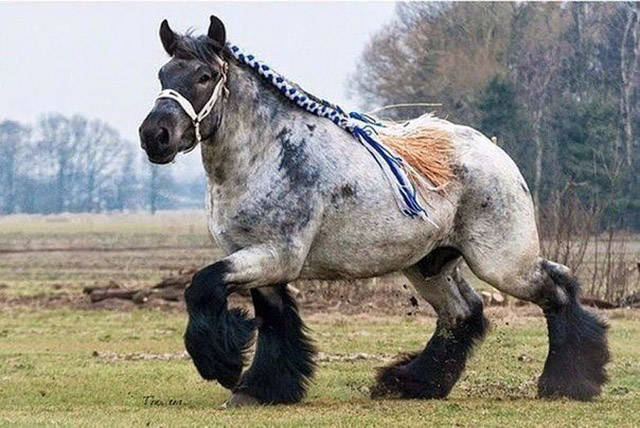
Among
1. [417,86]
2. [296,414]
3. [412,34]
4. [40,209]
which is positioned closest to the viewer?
[296,414]

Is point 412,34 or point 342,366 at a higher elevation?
point 412,34

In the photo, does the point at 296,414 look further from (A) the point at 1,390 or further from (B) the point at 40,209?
(B) the point at 40,209

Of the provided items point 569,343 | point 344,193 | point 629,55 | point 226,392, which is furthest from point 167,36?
point 629,55

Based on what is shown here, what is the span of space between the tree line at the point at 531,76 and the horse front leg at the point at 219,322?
123 ft

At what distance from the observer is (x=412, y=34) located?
2251 inches

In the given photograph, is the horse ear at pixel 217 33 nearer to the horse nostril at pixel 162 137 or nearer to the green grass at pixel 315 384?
the horse nostril at pixel 162 137

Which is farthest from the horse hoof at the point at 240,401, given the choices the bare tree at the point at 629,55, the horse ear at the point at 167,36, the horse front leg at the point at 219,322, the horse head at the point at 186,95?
the bare tree at the point at 629,55

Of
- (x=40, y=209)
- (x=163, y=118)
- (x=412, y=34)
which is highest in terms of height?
(x=412, y=34)

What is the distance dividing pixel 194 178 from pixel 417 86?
350ft

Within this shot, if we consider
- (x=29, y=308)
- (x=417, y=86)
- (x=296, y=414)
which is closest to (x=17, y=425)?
(x=296, y=414)

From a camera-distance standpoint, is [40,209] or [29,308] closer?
[29,308]

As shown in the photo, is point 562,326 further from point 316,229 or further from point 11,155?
point 11,155

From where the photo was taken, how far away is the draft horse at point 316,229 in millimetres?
10508

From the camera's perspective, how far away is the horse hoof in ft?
36.4
